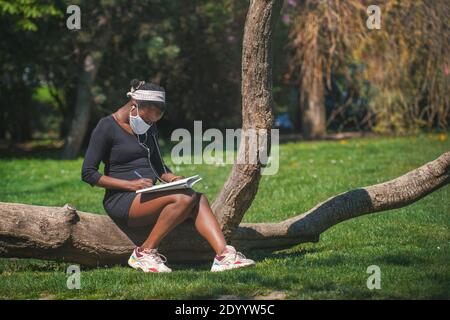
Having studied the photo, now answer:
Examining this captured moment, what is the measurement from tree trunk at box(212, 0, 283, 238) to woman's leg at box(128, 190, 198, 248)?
16.3 inches

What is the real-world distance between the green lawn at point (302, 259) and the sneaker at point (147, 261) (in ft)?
0.35

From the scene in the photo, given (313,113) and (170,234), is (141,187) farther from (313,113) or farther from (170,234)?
(313,113)

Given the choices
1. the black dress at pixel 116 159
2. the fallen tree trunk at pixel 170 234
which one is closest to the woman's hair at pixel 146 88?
the black dress at pixel 116 159

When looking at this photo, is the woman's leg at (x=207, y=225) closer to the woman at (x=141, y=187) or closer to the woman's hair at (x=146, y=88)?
the woman at (x=141, y=187)

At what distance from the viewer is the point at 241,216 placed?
693cm

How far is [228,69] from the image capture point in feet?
63.4

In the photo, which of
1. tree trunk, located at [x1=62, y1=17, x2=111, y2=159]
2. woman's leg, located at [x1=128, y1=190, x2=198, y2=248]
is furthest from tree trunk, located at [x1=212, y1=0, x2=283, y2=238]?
tree trunk, located at [x1=62, y1=17, x2=111, y2=159]

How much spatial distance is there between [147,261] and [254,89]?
1.59 m

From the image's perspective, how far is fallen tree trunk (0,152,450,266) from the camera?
642 centimetres

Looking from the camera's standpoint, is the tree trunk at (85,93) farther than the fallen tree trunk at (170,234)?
Yes

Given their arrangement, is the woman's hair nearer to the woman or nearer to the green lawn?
the woman

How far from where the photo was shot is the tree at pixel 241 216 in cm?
636

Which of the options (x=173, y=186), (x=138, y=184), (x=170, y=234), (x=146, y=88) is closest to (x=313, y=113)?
(x=170, y=234)

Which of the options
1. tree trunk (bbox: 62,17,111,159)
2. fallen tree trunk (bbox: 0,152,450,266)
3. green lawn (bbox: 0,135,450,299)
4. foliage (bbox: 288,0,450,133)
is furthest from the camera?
tree trunk (bbox: 62,17,111,159)
